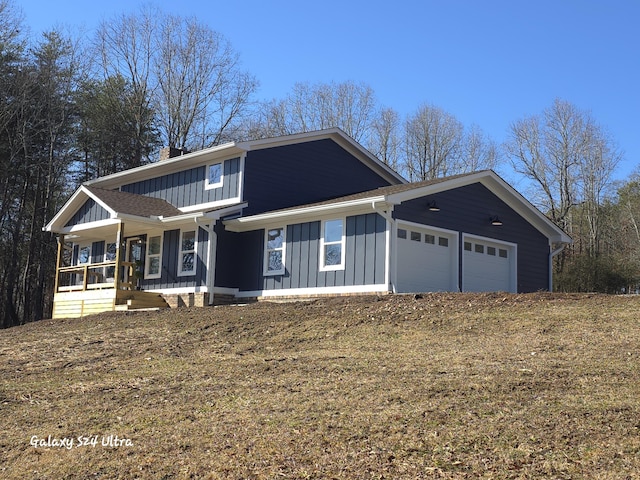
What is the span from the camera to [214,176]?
20797mm

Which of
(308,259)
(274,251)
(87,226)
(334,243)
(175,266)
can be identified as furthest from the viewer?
(87,226)

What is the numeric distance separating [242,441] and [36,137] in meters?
25.0

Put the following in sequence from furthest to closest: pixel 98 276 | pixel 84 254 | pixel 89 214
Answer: pixel 84 254 → pixel 98 276 → pixel 89 214

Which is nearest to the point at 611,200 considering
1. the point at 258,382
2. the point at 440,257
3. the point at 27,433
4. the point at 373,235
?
the point at 440,257

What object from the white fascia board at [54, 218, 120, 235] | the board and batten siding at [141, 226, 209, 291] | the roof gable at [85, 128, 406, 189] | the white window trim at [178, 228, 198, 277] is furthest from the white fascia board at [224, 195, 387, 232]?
the white fascia board at [54, 218, 120, 235]

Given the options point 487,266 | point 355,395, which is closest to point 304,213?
point 487,266

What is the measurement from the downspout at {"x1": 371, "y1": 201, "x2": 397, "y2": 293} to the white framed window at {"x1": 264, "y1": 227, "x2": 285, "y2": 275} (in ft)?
10.9

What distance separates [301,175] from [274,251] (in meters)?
3.36

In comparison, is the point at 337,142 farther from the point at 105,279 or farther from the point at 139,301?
the point at 105,279

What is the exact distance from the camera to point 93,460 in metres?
6.88

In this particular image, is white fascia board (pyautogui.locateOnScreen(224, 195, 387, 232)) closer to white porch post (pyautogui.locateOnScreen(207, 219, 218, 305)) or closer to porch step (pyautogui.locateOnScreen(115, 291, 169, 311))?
white porch post (pyautogui.locateOnScreen(207, 219, 218, 305))

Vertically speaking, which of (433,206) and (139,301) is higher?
(433,206)

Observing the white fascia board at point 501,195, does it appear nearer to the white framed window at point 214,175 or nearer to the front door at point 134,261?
the white framed window at point 214,175

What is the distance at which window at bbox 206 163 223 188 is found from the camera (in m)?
20.6
